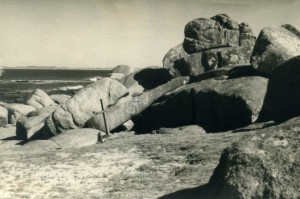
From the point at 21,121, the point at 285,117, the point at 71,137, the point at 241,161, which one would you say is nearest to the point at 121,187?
the point at 241,161

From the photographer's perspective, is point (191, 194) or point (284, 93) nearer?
point (191, 194)

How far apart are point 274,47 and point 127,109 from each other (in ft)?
23.1

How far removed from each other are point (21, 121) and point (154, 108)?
29.6 ft

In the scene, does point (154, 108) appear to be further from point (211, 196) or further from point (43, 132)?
point (211, 196)

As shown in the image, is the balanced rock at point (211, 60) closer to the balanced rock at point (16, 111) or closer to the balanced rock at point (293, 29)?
the balanced rock at point (293, 29)

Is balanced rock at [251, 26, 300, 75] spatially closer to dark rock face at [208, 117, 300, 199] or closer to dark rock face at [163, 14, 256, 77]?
dark rock face at [163, 14, 256, 77]

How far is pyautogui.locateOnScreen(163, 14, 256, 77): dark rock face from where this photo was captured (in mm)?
21109

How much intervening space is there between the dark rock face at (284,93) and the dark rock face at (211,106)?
1.39 meters

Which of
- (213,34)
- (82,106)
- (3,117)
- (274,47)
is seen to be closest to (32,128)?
(82,106)

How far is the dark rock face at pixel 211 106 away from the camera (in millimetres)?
13977

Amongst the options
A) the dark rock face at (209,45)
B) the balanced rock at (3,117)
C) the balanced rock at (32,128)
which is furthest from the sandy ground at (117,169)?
the balanced rock at (3,117)

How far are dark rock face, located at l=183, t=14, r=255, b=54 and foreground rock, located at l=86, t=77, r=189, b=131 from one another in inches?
203

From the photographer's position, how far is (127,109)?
1867 centimetres

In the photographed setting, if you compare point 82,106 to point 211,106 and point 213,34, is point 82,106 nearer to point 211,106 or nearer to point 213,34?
point 211,106
